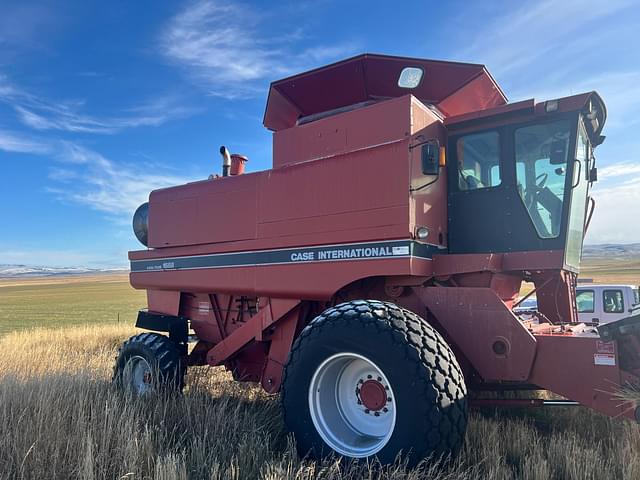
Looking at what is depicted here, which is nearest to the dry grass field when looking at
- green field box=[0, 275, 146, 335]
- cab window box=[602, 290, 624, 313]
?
cab window box=[602, 290, 624, 313]

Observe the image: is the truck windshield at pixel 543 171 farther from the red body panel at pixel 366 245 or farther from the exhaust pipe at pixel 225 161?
the exhaust pipe at pixel 225 161

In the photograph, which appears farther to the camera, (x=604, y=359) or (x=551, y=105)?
A: (x=551, y=105)

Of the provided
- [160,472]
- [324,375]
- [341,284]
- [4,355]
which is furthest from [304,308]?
[4,355]

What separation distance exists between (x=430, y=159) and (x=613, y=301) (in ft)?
33.3

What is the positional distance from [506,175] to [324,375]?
2412 mm

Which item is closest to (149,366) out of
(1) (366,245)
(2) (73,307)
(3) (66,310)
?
(1) (366,245)

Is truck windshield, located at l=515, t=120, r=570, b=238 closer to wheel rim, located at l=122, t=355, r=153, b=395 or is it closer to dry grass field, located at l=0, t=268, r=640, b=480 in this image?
dry grass field, located at l=0, t=268, r=640, b=480

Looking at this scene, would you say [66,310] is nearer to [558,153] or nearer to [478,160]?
[478,160]

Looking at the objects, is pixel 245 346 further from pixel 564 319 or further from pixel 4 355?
pixel 4 355

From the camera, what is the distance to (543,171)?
452 cm

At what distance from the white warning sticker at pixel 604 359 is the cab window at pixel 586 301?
377 inches

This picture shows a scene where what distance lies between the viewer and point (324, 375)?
3.88m

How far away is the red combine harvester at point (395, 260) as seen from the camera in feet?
11.7

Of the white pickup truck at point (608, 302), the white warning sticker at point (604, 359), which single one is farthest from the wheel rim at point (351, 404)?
the white pickup truck at point (608, 302)
